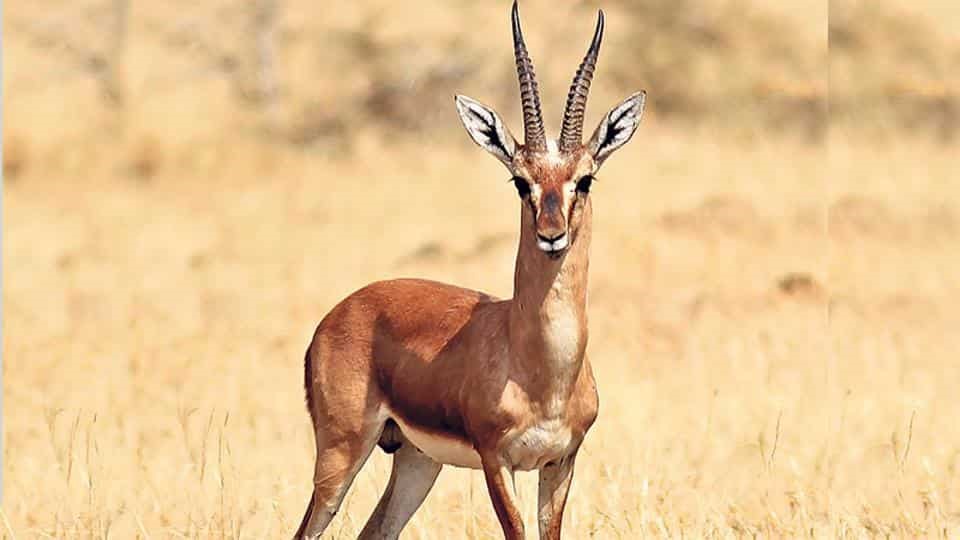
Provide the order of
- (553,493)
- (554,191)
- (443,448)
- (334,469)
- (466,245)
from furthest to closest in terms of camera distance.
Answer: (466,245), (334,469), (443,448), (553,493), (554,191)

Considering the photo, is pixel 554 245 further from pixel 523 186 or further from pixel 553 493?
pixel 553 493

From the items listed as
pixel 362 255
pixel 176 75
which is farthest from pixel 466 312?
pixel 176 75

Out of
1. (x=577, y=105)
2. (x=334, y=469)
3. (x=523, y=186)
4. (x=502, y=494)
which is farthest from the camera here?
(x=334, y=469)

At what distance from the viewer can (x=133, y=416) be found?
13.9 m

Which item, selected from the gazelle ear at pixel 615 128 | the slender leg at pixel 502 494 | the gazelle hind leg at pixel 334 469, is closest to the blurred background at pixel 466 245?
the gazelle hind leg at pixel 334 469

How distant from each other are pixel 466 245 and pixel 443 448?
1294cm

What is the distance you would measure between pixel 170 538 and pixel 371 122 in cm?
2031

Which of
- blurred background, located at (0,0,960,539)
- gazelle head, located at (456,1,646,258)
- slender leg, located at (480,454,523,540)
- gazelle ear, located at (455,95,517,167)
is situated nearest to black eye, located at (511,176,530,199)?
gazelle head, located at (456,1,646,258)

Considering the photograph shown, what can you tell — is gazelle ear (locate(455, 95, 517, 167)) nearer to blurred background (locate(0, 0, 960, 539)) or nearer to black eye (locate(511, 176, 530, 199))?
black eye (locate(511, 176, 530, 199))

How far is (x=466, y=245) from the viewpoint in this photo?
21.0 meters

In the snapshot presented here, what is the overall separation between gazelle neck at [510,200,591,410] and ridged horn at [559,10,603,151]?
28cm

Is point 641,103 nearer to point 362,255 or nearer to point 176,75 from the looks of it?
point 362,255

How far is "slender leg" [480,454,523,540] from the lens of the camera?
7.63 m

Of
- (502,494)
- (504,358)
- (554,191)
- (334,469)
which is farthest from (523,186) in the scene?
(334,469)
